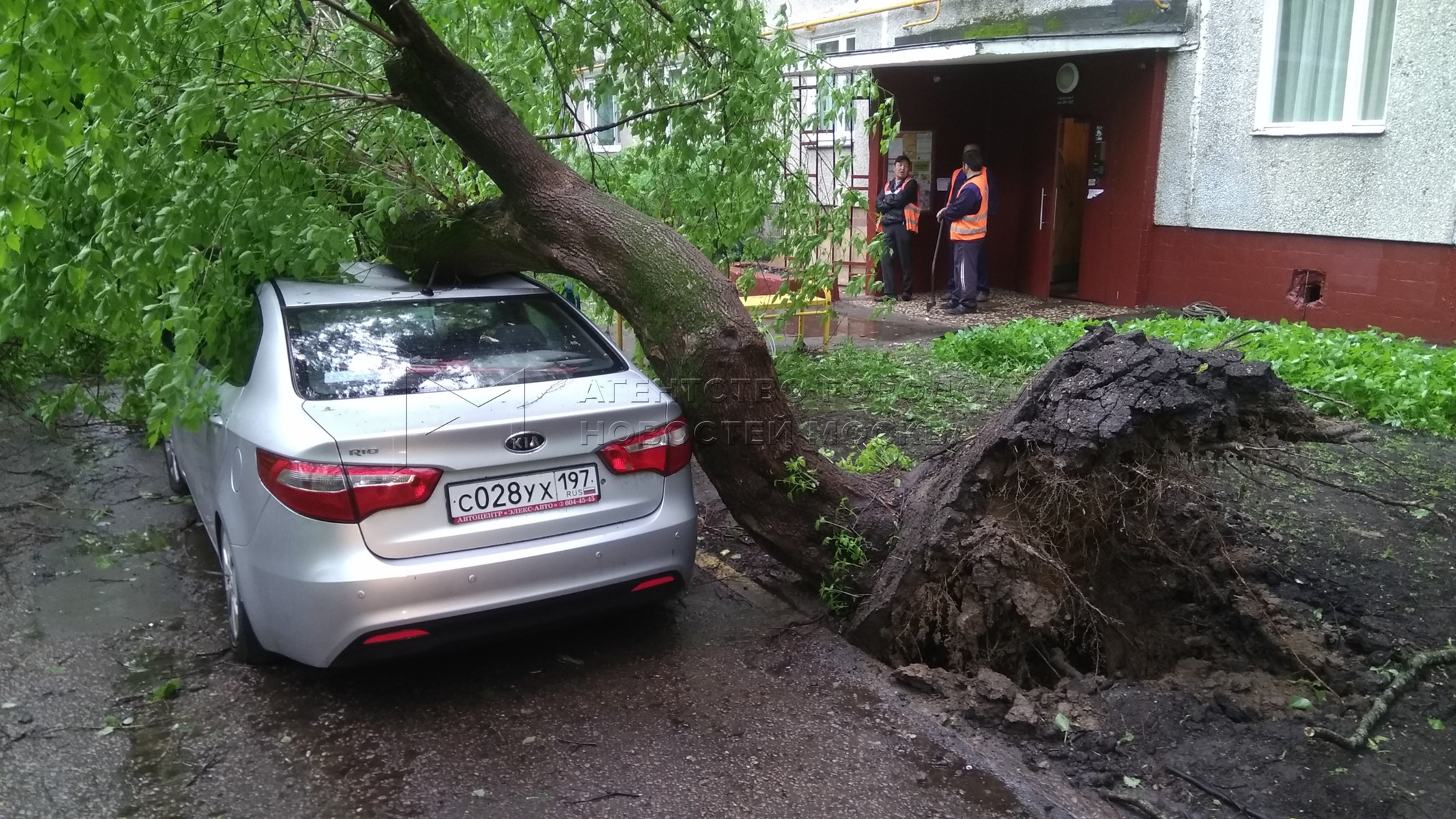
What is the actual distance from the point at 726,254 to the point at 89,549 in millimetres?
4019

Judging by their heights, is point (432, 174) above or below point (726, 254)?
above

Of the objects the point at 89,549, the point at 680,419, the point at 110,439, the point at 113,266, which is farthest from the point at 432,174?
the point at 110,439

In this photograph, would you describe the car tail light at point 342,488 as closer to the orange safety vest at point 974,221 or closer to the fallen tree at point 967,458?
the fallen tree at point 967,458

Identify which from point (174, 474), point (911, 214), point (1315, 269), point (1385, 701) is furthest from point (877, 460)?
point (911, 214)

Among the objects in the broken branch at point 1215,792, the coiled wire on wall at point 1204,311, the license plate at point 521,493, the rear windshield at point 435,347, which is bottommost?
the broken branch at point 1215,792

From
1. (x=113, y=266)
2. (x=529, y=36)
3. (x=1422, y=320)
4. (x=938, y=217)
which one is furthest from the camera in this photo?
(x=938, y=217)

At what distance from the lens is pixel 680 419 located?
4246 millimetres

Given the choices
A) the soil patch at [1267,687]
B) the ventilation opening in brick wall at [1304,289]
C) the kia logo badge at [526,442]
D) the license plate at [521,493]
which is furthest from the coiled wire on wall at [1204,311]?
the kia logo badge at [526,442]

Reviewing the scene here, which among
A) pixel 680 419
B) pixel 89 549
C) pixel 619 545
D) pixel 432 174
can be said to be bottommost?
pixel 89 549

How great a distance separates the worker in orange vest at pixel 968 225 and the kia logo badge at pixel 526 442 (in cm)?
945

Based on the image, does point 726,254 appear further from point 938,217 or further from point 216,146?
point 938,217

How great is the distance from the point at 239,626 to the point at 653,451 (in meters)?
1.76

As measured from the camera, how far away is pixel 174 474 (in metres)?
6.53

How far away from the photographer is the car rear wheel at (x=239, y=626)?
162 inches
